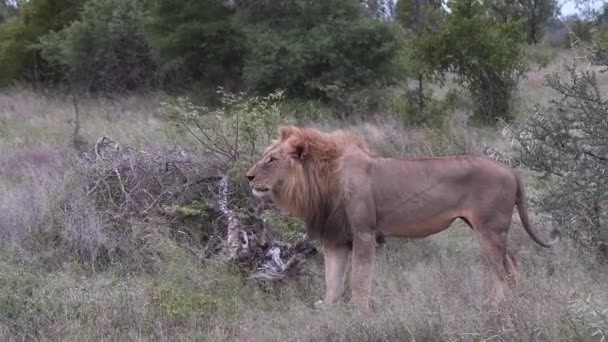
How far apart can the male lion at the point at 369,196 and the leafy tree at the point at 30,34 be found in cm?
2221

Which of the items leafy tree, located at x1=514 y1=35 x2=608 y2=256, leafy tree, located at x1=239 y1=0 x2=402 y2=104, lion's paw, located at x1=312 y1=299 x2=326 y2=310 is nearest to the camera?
lion's paw, located at x1=312 y1=299 x2=326 y2=310

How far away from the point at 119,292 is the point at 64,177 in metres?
3.11

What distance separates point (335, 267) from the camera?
6871 millimetres

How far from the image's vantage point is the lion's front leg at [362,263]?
21.6ft

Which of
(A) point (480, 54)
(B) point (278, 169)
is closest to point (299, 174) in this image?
(B) point (278, 169)

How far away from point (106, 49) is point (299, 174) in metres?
20.1

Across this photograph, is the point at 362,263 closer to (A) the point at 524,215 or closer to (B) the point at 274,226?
(A) the point at 524,215

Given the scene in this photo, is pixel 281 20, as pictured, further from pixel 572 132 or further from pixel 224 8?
pixel 572 132

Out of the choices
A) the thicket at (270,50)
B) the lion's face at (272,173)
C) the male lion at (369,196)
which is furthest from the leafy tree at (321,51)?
the lion's face at (272,173)

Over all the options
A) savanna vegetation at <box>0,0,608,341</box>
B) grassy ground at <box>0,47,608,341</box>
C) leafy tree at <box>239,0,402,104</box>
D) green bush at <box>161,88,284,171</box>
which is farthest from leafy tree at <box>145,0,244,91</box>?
green bush at <box>161,88,284,171</box>

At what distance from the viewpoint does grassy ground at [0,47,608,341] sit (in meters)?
5.34

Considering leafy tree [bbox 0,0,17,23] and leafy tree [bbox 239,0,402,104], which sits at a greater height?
leafy tree [bbox 239,0,402,104]

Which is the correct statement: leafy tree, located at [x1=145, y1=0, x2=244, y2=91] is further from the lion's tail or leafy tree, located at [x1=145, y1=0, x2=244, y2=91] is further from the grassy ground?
the lion's tail

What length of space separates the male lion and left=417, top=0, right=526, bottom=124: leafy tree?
965cm
